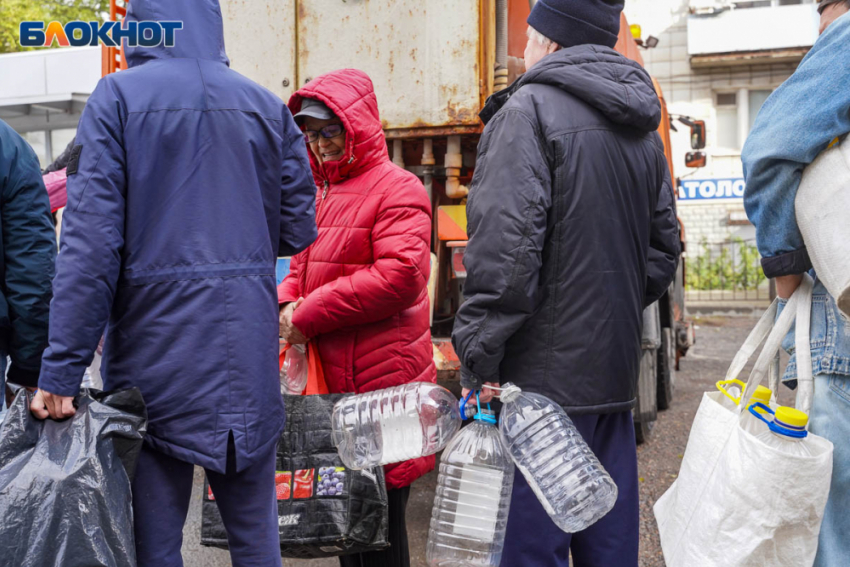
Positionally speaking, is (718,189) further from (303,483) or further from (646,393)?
(303,483)

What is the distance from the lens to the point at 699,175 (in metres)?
20.5

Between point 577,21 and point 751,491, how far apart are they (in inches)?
58.2

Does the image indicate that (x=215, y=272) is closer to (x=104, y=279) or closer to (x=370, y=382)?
(x=104, y=279)

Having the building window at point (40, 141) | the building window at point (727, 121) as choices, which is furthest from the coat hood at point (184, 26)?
the building window at point (727, 121)

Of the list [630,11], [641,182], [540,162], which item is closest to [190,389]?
[540,162]

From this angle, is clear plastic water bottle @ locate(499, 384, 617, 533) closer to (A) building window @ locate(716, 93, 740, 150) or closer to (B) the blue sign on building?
(B) the blue sign on building

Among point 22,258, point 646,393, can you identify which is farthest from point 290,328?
point 646,393

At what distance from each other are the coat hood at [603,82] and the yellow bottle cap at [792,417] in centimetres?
96

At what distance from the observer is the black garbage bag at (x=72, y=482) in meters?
1.90

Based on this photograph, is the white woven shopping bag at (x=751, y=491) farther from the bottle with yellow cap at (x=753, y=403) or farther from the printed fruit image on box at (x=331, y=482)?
the printed fruit image on box at (x=331, y=482)

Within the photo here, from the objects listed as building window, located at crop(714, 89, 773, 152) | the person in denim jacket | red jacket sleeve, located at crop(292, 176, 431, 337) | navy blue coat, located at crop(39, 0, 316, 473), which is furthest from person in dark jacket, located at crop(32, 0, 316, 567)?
building window, located at crop(714, 89, 773, 152)

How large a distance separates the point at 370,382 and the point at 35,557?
131cm

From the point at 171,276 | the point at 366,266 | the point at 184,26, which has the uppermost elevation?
the point at 184,26

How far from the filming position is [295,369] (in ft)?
10.4
